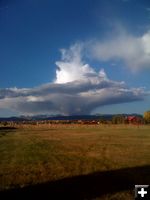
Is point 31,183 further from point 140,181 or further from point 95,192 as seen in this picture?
point 140,181

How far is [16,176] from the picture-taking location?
698 inches

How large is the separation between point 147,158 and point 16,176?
10.8 m

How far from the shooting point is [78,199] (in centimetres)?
1259

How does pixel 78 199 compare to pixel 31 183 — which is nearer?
pixel 78 199

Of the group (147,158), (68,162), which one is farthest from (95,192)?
(147,158)

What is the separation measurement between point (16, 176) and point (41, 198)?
5144 mm

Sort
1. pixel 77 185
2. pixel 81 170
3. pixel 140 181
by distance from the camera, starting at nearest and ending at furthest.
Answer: pixel 77 185 < pixel 140 181 < pixel 81 170

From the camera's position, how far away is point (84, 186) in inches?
588

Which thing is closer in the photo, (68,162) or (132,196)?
(132,196)

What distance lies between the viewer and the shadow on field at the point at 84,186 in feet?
43.7

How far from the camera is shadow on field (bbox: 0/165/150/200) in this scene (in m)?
13.3

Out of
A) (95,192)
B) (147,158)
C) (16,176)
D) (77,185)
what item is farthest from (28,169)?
(147,158)

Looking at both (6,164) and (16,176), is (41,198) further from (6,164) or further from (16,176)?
(6,164)

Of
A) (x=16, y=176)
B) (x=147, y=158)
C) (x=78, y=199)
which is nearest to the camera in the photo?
Result: (x=78, y=199)
